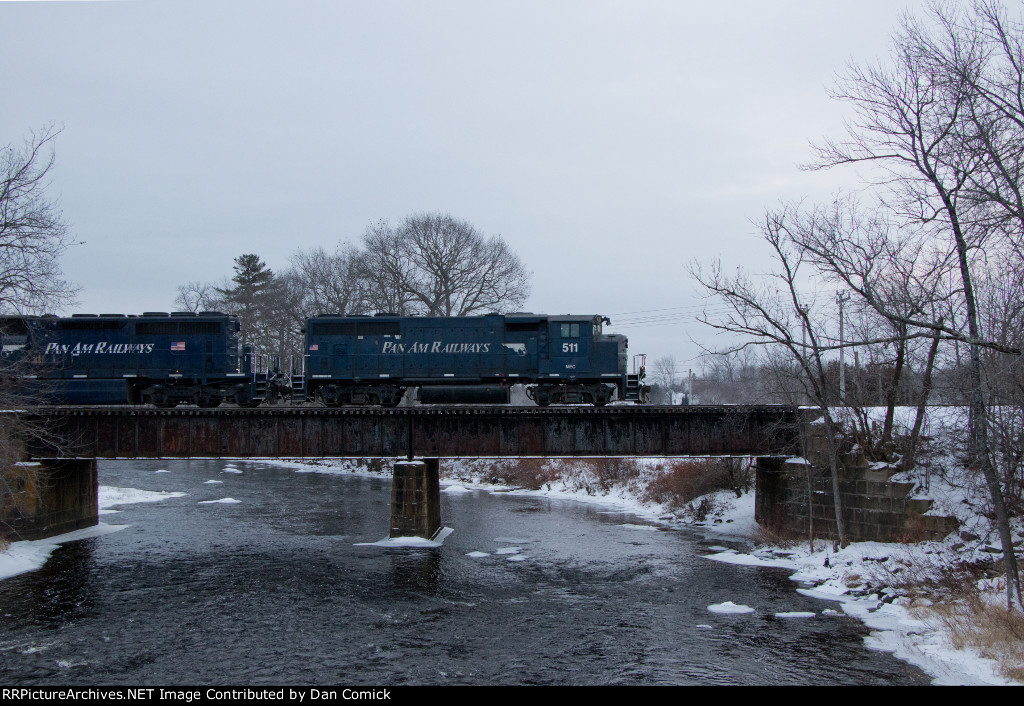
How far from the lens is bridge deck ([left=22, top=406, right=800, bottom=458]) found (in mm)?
26531

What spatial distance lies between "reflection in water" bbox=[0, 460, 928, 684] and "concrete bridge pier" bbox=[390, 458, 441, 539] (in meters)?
1.31

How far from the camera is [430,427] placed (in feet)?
89.7

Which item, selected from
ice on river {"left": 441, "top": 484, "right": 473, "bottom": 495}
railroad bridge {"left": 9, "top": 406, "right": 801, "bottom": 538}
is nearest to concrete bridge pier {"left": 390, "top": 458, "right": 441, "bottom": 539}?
railroad bridge {"left": 9, "top": 406, "right": 801, "bottom": 538}

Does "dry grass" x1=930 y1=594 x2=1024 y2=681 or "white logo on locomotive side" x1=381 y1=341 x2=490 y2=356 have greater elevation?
"white logo on locomotive side" x1=381 y1=341 x2=490 y2=356

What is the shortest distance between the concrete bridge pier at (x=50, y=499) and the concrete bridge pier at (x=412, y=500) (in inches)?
466

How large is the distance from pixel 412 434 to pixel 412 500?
2.45 meters

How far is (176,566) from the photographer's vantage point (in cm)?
2322

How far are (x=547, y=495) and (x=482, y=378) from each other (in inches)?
558

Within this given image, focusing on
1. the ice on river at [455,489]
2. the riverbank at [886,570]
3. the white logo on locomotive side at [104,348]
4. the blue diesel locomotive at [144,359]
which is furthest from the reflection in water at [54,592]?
the ice on river at [455,489]

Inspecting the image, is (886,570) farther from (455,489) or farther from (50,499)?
(50,499)

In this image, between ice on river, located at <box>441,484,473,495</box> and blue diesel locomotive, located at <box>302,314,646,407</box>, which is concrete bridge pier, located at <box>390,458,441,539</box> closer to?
blue diesel locomotive, located at <box>302,314,646,407</box>

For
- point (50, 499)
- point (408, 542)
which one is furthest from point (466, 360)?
point (50, 499)
